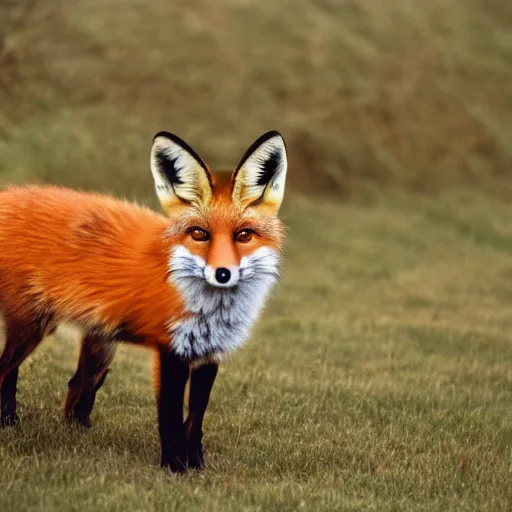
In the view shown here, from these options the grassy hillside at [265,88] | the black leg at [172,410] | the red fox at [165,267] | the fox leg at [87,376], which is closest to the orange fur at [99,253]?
the red fox at [165,267]

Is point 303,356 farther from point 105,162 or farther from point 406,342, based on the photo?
point 105,162

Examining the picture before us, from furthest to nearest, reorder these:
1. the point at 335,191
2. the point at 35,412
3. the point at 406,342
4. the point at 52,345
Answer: the point at 335,191, the point at 406,342, the point at 52,345, the point at 35,412

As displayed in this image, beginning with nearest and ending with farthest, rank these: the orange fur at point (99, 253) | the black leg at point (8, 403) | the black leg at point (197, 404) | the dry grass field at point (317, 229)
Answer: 1. the orange fur at point (99, 253)
2. the black leg at point (197, 404)
3. the dry grass field at point (317, 229)
4. the black leg at point (8, 403)

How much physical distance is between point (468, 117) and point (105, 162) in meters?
11.8

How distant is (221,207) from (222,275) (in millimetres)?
417

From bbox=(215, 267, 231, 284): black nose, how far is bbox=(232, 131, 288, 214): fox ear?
432mm

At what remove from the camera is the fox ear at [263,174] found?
4914 millimetres

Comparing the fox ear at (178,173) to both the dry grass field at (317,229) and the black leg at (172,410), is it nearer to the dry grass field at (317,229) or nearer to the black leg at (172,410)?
the black leg at (172,410)

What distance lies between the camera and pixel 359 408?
739cm

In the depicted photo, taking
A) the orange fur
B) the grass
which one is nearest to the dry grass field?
the grass

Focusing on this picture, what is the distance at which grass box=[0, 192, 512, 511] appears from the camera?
16.4 feet

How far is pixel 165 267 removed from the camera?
16.6ft

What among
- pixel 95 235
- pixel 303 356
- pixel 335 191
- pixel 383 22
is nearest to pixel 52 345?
pixel 303 356

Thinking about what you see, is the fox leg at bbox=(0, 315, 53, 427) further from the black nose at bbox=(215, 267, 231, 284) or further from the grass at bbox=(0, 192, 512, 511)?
the black nose at bbox=(215, 267, 231, 284)
